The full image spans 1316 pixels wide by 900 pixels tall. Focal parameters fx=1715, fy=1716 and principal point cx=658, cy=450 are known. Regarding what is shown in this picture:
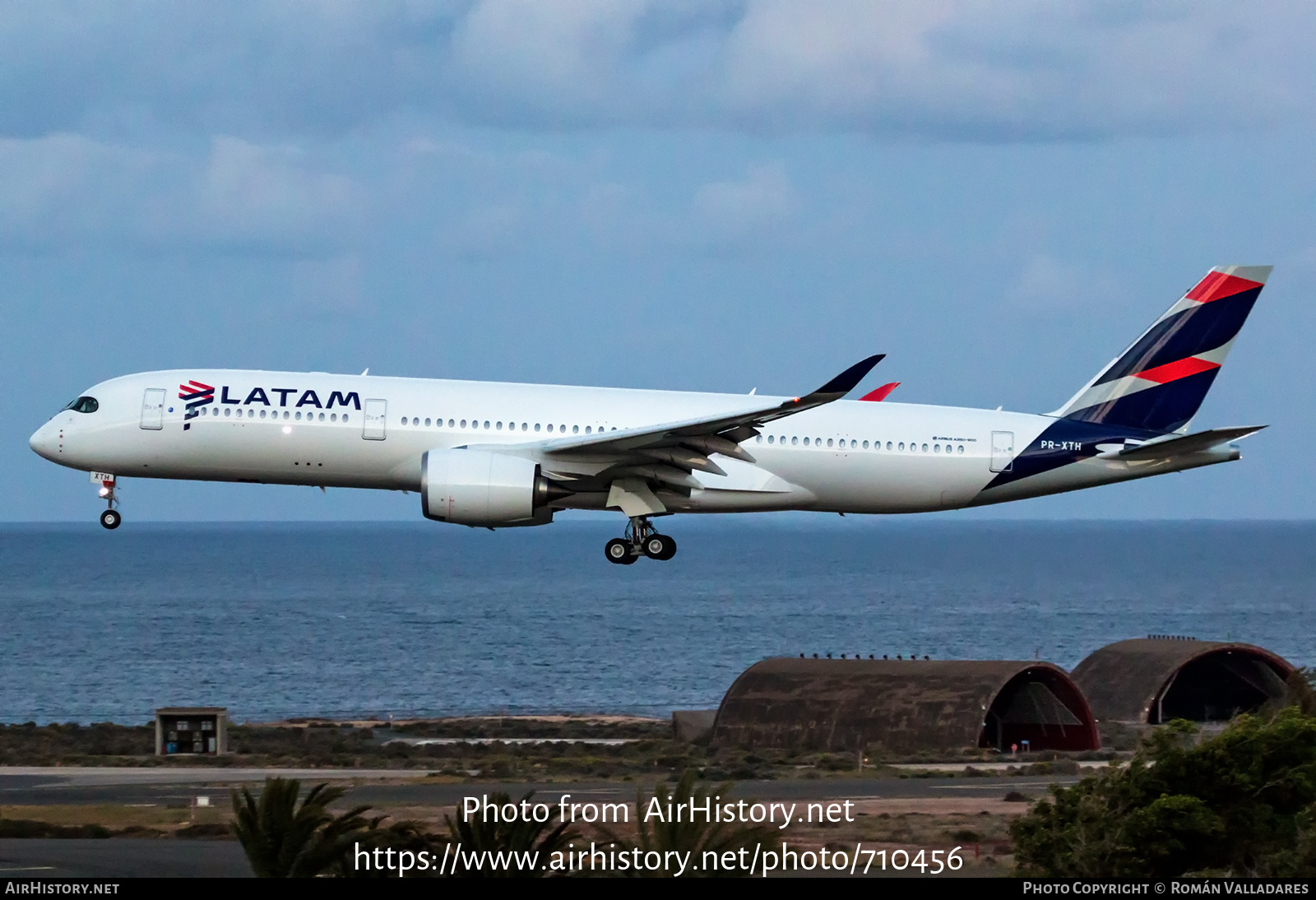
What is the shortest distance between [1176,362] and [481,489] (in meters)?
17.3

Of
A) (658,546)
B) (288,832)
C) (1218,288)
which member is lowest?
(288,832)

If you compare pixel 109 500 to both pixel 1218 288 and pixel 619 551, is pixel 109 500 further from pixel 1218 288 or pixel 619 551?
pixel 1218 288

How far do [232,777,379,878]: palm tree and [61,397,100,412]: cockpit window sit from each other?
16.0 metres

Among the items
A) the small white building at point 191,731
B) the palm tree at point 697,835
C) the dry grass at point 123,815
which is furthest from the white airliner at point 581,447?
the small white building at point 191,731

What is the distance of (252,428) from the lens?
36656 millimetres

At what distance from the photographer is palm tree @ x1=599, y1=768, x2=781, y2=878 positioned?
2244 centimetres

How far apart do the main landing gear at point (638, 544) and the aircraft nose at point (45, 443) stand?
496 inches

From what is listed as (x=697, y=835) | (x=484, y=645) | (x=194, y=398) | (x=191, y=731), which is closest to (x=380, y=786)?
(x=194, y=398)

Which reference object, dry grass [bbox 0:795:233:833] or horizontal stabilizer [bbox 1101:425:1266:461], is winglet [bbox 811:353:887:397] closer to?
horizontal stabilizer [bbox 1101:425:1266:461]

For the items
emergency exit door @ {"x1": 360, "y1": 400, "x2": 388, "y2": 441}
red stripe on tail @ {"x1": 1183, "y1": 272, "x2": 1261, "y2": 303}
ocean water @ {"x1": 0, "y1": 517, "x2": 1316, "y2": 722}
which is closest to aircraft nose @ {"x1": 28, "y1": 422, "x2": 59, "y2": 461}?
emergency exit door @ {"x1": 360, "y1": 400, "x2": 388, "y2": 441}

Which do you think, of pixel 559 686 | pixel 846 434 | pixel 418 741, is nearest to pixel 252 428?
pixel 846 434

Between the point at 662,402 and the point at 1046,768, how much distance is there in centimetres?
2046

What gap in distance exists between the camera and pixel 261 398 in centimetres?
3688

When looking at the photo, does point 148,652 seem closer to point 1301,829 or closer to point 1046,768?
point 1046,768
